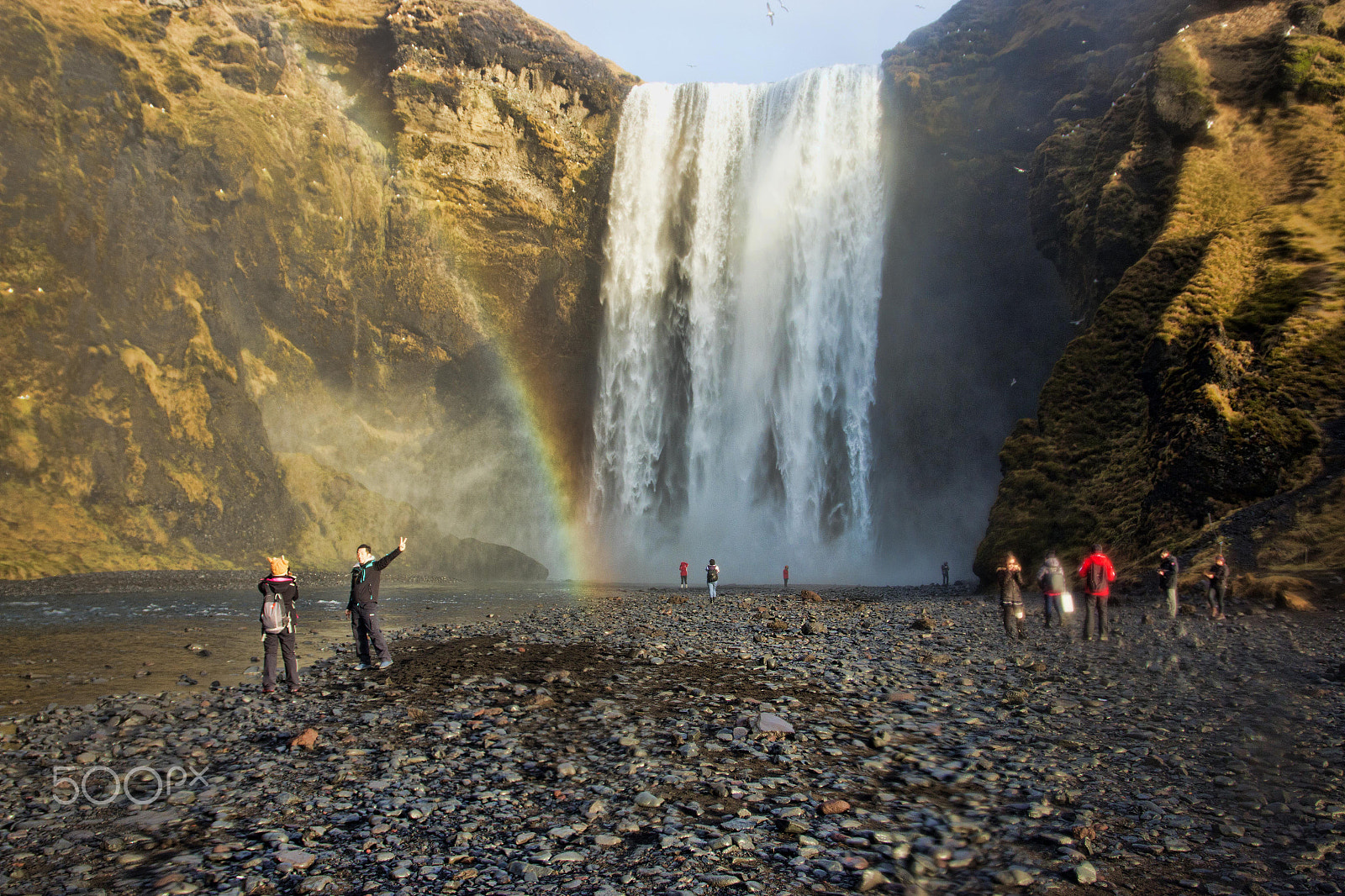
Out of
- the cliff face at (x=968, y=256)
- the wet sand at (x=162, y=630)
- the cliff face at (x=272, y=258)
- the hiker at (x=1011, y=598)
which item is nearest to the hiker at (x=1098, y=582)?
the hiker at (x=1011, y=598)

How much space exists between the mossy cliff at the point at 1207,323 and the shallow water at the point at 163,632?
57.2 ft

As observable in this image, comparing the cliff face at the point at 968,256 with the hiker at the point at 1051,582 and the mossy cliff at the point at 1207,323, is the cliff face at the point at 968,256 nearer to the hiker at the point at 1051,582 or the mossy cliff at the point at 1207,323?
the mossy cliff at the point at 1207,323

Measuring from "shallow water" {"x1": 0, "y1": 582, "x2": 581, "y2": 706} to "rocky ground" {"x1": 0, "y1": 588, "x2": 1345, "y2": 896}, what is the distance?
1.90m

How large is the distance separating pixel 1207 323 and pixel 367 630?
76.9 feet

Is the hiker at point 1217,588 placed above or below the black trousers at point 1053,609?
above

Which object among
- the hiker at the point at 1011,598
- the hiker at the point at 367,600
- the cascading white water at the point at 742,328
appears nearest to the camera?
the hiker at the point at 367,600

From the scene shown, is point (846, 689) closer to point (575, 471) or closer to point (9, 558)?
point (9, 558)

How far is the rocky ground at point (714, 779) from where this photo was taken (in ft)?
14.0

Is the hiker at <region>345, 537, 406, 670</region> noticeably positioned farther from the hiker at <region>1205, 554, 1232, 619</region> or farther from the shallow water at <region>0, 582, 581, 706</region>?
the hiker at <region>1205, 554, 1232, 619</region>

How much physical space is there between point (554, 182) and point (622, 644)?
4023 cm

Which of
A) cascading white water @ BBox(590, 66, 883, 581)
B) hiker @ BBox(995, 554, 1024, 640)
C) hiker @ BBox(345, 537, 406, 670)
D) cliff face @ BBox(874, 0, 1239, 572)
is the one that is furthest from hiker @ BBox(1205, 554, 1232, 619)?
cascading white water @ BBox(590, 66, 883, 581)

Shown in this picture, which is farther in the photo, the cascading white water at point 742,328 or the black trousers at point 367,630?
the cascading white water at point 742,328

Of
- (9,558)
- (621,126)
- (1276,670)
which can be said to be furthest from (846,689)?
(621,126)

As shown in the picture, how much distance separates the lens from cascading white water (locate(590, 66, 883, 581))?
43438 mm
